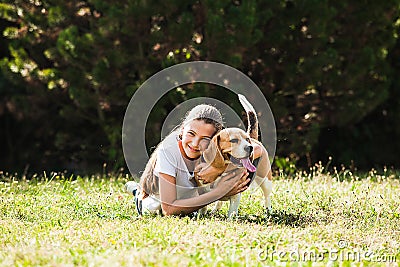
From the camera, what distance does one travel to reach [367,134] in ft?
37.0

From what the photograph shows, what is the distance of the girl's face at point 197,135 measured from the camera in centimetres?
514

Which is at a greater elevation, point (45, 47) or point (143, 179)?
point (45, 47)

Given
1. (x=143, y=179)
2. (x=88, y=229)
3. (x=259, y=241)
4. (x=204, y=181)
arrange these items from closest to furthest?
(x=259, y=241), (x=88, y=229), (x=204, y=181), (x=143, y=179)

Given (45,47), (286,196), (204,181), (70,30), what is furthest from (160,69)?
(204,181)

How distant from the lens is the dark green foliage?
8859 mm

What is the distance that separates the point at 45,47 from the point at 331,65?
4.25m

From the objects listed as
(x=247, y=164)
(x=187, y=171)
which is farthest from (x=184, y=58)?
(x=247, y=164)

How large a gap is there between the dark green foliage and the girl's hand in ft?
12.3

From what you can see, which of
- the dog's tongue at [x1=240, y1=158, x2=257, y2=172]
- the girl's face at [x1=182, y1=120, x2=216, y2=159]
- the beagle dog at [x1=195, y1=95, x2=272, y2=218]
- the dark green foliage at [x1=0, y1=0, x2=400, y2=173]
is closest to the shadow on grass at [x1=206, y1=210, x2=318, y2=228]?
the beagle dog at [x1=195, y1=95, x2=272, y2=218]

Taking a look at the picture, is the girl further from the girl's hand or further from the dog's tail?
the dog's tail

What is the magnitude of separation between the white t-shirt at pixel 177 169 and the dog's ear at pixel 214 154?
31 centimetres

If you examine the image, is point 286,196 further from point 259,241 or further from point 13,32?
point 13,32

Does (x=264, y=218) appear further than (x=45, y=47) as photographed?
No

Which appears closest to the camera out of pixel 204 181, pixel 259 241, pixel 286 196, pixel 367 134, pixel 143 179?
pixel 259 241
